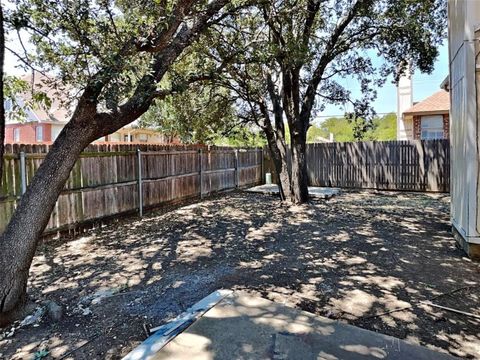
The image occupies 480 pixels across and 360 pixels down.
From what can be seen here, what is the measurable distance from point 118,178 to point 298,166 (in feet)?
14.2

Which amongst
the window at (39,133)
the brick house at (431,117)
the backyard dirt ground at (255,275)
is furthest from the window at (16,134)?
the brick house at (431,117)

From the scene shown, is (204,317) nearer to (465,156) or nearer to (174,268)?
(174,268)

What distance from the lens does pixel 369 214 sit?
23.5 feet

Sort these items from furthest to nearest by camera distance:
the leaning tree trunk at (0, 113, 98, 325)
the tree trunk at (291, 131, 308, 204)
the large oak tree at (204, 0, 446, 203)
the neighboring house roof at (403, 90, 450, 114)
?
the neighboring house roof at (403, 90, 450, 114), the tree trunk at (291, 131, 308, 204), the large oak tree at (204, 0, 446, 203), the leaning tree trunk at (0, 113, 98, 325)

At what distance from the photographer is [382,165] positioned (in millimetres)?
11156

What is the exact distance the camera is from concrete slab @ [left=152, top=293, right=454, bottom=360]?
2258 millimetres

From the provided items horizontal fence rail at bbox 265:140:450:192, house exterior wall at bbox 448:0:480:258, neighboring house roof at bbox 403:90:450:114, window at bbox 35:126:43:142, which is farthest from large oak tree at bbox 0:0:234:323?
window at bbox 35:126:43:142

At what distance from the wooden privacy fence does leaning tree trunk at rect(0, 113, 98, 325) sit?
2249 millimetres

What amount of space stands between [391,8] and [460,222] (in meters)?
4.64

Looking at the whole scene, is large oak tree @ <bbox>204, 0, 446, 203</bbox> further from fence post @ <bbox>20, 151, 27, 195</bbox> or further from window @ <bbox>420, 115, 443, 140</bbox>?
A: window @ <bbox>420, 115, 443, 140</bbox>

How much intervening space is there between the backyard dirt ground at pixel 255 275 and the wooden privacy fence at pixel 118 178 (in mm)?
454

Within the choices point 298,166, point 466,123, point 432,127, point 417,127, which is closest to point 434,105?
point 432,127

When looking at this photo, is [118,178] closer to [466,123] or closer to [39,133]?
[466,123]

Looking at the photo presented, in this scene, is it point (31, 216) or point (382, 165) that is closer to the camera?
point (31, 216)
